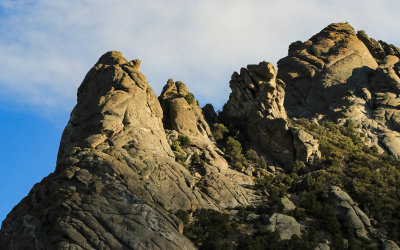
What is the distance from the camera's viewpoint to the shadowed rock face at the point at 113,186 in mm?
42531

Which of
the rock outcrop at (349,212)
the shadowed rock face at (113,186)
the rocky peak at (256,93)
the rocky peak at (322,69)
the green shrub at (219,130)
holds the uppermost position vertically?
the rocky peak at (322,69)

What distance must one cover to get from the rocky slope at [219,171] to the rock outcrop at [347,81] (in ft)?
1.06

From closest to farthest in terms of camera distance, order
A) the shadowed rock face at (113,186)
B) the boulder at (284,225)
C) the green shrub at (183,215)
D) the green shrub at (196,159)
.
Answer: the shadowed rock face at (113,186), the green shrub at (183,215), the boulder at (284,225), the green shrub at (196,159)

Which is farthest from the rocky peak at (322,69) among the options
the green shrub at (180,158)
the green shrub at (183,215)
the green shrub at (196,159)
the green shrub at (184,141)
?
the green shrub at (183,215)

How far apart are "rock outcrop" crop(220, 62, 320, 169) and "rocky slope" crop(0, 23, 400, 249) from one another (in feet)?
0.53

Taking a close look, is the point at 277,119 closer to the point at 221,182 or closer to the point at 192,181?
the point at 221,182

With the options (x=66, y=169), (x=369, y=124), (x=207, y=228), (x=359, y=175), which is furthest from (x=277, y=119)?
(x=66, y=169)

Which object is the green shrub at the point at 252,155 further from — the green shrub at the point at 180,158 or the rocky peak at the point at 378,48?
the rocky peak at the point at 378,48

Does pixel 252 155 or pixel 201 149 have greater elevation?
pixel 201 149

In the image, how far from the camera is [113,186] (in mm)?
46844

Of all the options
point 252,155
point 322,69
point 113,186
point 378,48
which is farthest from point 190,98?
point 378,48

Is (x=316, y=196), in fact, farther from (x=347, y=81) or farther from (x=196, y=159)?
(x=347, y=81)

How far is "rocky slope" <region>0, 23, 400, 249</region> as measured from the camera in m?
45.0

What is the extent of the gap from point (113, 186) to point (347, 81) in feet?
197
